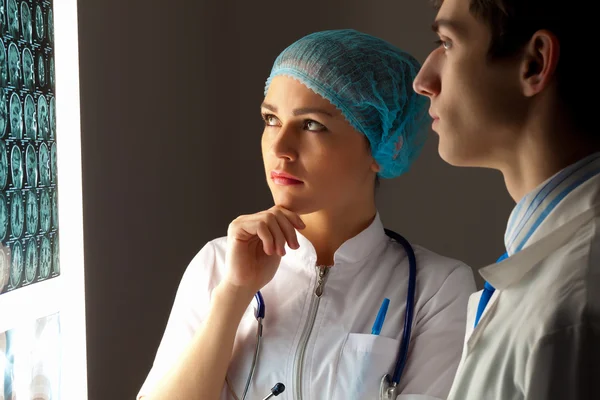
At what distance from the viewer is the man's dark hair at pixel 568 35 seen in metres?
0.88

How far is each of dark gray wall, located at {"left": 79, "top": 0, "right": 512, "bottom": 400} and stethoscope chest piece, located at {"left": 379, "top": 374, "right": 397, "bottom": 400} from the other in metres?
0.83

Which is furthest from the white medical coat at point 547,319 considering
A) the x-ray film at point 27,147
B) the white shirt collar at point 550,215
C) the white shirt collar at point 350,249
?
the x-ray film at point 27,147

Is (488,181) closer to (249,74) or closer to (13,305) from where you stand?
(249,74)

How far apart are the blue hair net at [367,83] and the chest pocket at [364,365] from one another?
1.33 ft

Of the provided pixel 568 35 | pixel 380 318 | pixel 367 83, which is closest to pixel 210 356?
pixel 380 318

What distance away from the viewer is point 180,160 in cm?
214

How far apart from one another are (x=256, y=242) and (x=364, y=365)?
34 centimetres

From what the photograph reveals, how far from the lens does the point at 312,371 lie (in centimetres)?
136

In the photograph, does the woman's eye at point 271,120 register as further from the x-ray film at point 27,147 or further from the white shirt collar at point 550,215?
the white shirt collar at point 550,215

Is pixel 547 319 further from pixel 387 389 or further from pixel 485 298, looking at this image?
pixel 387 389

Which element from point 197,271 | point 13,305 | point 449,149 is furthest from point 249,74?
point 449,149

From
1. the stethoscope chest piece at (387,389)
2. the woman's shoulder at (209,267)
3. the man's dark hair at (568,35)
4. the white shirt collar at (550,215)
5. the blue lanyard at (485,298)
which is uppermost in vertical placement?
the man's dark hair at (568,35)

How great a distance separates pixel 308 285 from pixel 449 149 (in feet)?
1.95

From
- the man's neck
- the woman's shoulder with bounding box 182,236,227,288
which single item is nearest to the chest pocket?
the woman's shoulder with bounding box 182,236,227,288
